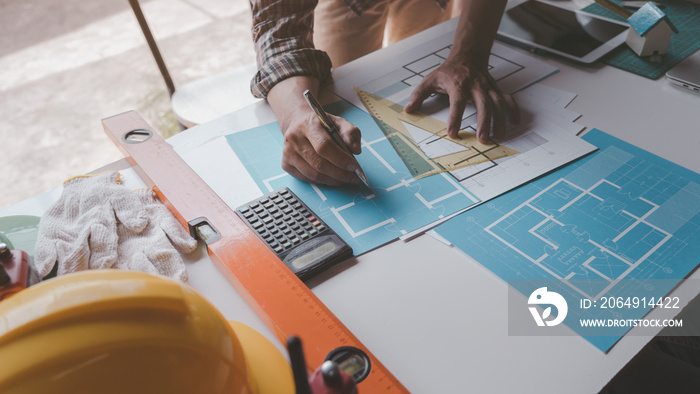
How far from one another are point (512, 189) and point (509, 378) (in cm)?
34

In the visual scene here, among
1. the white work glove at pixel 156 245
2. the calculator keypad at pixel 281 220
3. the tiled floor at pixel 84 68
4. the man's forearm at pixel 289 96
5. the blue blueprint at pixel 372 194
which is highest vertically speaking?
the man's forearm at pixel 289 96

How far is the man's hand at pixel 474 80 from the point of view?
0.93 metres

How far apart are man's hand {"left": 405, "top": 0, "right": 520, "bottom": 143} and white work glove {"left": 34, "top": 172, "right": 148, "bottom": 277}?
569 millimetres

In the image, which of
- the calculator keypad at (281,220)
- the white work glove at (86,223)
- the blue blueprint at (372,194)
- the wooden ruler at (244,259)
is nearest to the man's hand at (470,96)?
the blue blueprint at (372,194)

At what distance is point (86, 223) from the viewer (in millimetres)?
707

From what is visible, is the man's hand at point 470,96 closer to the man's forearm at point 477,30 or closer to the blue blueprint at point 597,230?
the man's forearm at point 477,30

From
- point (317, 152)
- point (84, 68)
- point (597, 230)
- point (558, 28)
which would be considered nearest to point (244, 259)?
point (317, 152)

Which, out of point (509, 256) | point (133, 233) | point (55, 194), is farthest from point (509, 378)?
point (55, 194)

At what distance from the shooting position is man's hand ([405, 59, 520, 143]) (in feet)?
3.02

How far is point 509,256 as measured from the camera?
2.23 feet

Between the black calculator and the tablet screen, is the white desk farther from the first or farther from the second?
the tablet screen

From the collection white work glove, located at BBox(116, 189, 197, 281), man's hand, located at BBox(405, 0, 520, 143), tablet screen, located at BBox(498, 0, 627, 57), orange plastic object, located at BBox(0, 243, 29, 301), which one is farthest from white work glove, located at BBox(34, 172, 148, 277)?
tablet screen, located at BBox(498, 0, 627, 57)

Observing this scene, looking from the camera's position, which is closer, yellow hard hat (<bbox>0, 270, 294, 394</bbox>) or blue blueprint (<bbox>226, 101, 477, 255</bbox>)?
yellow hard hat (<bbox>0, 270, 294, 394</bbox>)

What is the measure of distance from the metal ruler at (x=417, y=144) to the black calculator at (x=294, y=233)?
212mm
